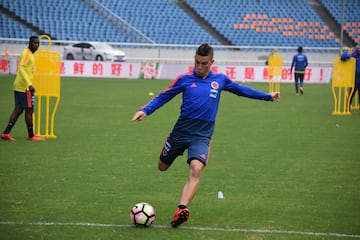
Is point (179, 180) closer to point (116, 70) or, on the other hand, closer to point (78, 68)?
point (78, 68)

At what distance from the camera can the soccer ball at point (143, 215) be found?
7695 mm

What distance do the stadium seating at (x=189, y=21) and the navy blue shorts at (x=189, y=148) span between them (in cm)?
→ 3715

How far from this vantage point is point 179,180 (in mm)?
10773

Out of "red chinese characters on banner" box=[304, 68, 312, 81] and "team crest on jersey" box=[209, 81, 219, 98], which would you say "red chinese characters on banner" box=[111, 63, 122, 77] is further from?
"team crest on jersey" box=[209, 81, 219, 98]

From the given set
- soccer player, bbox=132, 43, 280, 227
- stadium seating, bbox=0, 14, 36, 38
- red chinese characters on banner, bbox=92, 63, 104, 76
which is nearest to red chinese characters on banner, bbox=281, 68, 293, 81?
red chinese characters on banner, bbox=92, 63, 104, 76

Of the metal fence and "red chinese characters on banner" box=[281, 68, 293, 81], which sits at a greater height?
the metal fence

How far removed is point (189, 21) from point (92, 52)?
9058 millimetres

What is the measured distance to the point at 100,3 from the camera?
49250 mm

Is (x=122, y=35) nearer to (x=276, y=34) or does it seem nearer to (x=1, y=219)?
(x=276, y=34)

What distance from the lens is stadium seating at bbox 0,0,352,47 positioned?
46406mm

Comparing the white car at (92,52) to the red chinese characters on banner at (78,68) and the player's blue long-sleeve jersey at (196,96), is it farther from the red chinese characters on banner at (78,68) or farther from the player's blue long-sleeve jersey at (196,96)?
the player's blue long-sleeve jersey at (196,96)

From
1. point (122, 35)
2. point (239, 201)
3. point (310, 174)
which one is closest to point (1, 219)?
point (239, 201)

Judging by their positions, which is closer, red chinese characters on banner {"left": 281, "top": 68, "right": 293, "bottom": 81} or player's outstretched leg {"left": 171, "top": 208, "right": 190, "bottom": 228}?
player's outstretched leg {"left": 171, "top": 208, "right": 190, "bottom": 228}

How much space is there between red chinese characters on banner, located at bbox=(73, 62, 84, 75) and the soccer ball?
31.4 m
